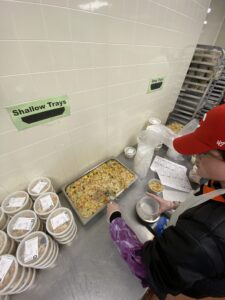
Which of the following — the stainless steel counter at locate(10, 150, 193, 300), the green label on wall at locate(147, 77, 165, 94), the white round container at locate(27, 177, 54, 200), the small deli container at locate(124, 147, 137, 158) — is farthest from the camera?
the small deli container at locate(124, 147, 137, 158)

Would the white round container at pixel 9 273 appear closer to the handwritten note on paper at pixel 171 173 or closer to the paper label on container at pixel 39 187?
the paper label on container at pixel 39 187

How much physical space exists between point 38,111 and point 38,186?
0.41 metres

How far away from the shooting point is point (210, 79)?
1.36 m

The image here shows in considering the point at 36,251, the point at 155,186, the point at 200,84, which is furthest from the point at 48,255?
the point at 200,84

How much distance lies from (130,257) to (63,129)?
2.19 feet

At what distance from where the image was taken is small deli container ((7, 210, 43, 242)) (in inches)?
22.9

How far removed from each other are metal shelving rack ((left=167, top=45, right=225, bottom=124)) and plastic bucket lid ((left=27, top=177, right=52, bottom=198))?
1.58m

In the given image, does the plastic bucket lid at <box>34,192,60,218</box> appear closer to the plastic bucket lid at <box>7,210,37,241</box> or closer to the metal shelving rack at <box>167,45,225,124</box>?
the plastic bucket lid at <box>7,210,37,241</box>

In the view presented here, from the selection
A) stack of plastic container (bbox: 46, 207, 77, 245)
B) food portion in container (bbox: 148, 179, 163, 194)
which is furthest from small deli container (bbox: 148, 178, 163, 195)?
stack of plastic container (bbox: 46, 207, 77, 245)

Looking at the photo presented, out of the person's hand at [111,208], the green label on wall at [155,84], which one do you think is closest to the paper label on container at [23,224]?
the person's hand at [111,208]

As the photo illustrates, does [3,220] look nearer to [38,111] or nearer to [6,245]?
[6,245]

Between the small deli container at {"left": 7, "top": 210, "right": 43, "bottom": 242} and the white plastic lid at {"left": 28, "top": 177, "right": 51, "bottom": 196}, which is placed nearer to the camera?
the small deli container at {"left": 7, "top": 210, "right": 43, "bottom": 242}

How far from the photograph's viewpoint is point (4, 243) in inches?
21.8

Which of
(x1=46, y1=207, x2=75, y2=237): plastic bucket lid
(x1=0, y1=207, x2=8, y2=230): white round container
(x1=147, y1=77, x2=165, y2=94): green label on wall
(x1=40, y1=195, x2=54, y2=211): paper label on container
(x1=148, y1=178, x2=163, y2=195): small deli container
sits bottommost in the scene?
(x1=148, y1=178, x2=163, y2=195): small deli container
